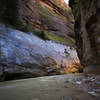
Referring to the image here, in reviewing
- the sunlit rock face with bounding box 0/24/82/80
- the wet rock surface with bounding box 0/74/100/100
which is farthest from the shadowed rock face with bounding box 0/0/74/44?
the wet rock surface with bounding box 0/74/100/100

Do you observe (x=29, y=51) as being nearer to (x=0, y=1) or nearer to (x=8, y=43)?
(x=8, y=43)

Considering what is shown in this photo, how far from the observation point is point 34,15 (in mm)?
12359

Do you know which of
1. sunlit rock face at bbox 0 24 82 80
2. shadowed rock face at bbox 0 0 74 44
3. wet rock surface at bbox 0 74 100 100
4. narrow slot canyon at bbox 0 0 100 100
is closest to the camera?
wet rock surface at bbox 0 74 100 100

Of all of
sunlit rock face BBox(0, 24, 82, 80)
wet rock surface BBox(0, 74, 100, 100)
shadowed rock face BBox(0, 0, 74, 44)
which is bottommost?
wet rock surface BBox(0, 74, 100, 100)

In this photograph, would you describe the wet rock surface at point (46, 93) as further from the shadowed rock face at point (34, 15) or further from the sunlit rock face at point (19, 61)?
the shadowed rock face at point (34, 15)

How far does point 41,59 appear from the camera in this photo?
5742 millimetres

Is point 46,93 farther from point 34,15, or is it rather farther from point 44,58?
point 34,15

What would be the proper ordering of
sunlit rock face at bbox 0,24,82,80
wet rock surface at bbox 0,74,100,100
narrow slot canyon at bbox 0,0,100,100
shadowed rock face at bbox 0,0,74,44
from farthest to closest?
shadowed rock face at bbox 0,0,74,44 → sunlit rock face at bbox 0,24,82,80 → narrow slot canyon at bbox 0,0,100,100 → wet rock surface at bbox 0,74,100,100

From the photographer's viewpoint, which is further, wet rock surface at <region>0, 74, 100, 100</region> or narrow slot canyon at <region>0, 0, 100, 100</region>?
narrow slot canyon at <region>0, 0, 100, 100</region>

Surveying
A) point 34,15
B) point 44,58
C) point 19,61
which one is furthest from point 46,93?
point 34,15

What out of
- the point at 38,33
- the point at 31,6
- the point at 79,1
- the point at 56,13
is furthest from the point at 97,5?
the point at 56,13

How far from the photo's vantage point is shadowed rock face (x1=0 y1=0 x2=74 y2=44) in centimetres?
612

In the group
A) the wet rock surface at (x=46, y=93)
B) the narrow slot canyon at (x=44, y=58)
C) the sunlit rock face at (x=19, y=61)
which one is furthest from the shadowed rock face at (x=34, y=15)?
the wet rock surface at (x=46, y=93)

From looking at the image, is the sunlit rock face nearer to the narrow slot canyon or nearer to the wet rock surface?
the narrow slot canyon
